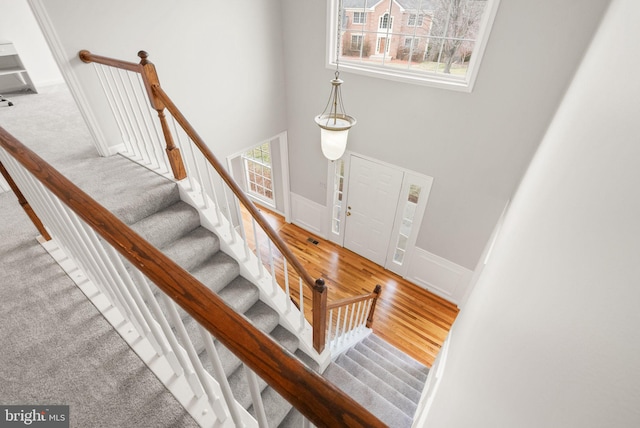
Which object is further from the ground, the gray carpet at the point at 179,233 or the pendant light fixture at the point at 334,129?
the pendant light fixture at the point at 334,129

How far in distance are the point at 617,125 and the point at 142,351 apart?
1875 mm

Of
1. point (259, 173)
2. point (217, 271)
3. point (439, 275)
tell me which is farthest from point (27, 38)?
point (439, 275)

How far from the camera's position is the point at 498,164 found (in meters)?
3.36

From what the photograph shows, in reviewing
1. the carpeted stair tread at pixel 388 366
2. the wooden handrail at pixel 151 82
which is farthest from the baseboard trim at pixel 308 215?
the wooden handrail at pixel 151 82

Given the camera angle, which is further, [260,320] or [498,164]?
[498,164]

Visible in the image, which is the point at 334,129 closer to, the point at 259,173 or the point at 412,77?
the point at 412,77

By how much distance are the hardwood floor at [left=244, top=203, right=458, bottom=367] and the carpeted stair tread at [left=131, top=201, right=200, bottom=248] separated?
8.64ft

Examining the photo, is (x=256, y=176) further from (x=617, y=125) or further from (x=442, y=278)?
(x=617, y=125)

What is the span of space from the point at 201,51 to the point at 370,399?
407 centimetres

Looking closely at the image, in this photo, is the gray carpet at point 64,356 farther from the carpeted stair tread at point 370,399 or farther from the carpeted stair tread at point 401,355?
the carpeted stair tread at point 401,355

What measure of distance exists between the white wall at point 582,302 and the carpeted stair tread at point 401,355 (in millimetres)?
2427

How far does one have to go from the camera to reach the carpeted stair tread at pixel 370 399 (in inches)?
103

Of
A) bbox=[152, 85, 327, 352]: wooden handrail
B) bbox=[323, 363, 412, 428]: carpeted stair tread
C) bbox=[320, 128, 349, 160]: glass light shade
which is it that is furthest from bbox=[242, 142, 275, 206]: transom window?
bbox=[323, 363, 412, 428]: carpeted stair tread

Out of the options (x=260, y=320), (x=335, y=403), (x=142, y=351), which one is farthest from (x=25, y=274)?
(x=335, y=403)
